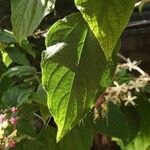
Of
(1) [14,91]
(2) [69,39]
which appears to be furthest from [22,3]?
(1) [14,91]

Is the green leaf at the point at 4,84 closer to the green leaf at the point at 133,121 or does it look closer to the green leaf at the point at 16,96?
the green leaf at the point at 16,96

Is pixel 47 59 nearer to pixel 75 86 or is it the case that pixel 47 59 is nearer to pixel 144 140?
pixel 75 86

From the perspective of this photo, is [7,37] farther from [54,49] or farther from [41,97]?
[54,49]

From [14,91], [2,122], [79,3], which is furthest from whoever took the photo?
[14,91]

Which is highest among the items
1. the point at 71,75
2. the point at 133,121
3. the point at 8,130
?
the point at 71,75

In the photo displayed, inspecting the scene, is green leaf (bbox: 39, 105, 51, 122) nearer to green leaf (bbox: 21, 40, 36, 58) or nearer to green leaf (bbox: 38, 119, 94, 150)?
green leaf (bbox: 38, 119, 94, 150)

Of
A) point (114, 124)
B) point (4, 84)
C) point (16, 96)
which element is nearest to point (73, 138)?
point (114, 124)

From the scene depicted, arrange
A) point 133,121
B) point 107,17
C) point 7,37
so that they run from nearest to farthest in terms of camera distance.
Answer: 1. point 107,17
2. point 133,121
3. point 7,37

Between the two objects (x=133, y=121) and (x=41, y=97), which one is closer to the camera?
(x=41, y=97)
